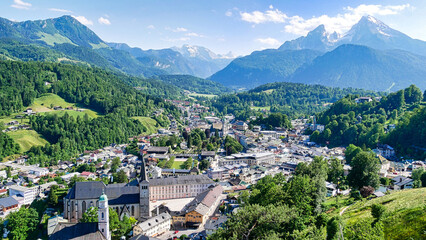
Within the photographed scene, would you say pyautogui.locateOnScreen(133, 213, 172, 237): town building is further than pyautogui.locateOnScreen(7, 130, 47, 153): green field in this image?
No

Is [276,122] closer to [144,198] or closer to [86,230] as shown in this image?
[144,198]

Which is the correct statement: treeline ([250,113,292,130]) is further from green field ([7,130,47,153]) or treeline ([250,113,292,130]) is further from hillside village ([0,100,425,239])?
green field ([7,130,47,153])

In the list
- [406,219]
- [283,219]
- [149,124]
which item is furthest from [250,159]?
[149,124]

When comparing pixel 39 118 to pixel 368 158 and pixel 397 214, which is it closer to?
pixel 368 158

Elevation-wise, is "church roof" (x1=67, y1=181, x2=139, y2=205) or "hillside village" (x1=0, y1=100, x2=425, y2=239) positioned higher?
"church roof" (x1=67, y1=181, x2=139, y2=205)

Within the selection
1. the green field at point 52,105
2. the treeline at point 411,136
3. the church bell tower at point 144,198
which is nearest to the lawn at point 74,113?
the green field at point 52,105

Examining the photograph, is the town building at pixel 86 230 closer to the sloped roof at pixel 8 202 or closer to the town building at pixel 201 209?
the town building at pixel 201 209

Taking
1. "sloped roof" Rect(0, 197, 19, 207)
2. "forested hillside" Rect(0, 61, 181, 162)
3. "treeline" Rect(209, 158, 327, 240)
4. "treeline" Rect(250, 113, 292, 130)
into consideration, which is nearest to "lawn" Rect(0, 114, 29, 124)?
"forested hillside" Rect(0, 61, 181, 162)

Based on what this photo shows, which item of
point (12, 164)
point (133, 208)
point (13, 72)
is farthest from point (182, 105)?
point (133, 208)
